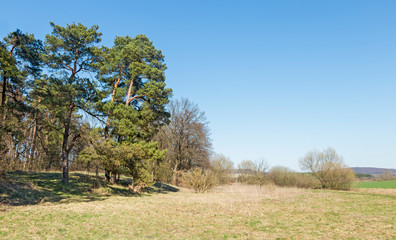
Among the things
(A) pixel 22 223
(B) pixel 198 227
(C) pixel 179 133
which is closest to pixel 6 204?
(A) pixel 22 223

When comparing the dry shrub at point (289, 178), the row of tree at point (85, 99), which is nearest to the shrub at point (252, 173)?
the dry shrub at point (289, 178)

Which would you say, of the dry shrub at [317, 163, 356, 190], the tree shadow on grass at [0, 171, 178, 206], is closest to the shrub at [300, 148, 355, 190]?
the dry shrub at [317, 163, 356, 190]

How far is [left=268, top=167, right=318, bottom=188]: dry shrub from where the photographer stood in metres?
36.6

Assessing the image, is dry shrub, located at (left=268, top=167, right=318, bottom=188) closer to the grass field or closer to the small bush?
the small bush

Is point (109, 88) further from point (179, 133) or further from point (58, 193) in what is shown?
point (179, 133)

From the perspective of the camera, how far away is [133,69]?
22969 millimetres

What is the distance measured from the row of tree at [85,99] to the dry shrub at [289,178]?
69.7ft

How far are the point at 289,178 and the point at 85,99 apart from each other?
30.3 metres

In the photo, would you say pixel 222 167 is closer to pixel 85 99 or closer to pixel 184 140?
pixel 184 140

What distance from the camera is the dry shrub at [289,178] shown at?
1441 inches

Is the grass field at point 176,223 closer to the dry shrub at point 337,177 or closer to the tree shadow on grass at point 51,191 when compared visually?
the tree shadow on grass at point 51,191

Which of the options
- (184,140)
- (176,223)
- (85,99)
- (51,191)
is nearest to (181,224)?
(176,223)

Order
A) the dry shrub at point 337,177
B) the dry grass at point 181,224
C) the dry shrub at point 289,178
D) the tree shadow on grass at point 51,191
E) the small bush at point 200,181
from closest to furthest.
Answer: the dry grass at point 181,224 → the tree shadow on grass at point 51,191 → the small bush at point 200,181 → the dry shrub at point 337,177 → the dry shrub at point 289,178

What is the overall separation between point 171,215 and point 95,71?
47.0 feet
